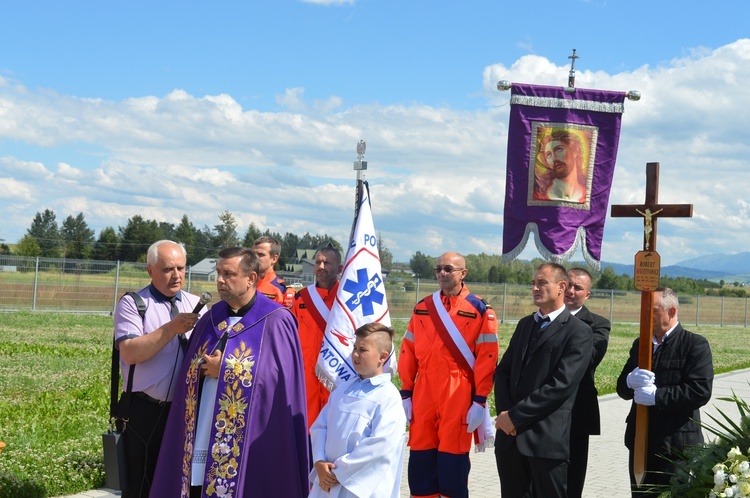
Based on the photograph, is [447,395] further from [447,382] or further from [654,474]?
[654,474]

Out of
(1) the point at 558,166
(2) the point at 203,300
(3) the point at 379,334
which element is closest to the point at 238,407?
(2) the point at 203,300

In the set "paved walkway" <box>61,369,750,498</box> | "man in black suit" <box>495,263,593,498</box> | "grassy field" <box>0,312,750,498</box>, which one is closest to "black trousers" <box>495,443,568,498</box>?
"man in black suit" <box>495,263,593,498</box>

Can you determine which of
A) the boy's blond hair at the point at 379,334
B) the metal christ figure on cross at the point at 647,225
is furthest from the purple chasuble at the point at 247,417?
the metal christ figure on cross at the point at 647,225

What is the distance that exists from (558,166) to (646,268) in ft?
7.09

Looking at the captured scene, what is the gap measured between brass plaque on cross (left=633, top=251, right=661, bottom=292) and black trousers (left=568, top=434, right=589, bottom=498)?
1240mm

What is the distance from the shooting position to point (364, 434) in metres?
4.67

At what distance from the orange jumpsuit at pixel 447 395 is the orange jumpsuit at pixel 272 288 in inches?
60.4

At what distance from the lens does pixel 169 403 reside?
A: 5.51m

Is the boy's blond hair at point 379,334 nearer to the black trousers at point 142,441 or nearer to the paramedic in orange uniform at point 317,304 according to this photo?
the black trousers at point 142,441

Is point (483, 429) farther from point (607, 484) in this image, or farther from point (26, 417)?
point (26, 417)

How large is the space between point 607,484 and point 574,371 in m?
3.22

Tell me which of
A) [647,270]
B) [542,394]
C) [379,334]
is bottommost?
[542,394]

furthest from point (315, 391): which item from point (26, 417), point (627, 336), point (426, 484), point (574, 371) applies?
point (627, 336)

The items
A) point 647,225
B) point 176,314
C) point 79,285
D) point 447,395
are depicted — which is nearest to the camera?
point 176,314
